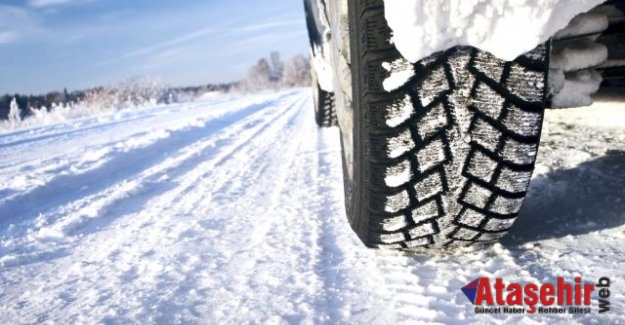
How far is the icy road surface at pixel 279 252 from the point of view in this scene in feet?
3.55

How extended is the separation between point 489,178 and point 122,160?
383 cm

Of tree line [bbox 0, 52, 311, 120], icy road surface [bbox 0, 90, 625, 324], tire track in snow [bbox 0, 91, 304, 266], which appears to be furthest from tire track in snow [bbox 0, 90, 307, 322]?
tree line [bbox 0, 52, 311, 120]

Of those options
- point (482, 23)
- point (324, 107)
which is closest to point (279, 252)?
point (482, 23)

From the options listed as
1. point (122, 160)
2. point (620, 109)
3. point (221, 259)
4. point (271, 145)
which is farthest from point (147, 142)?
point (620, 109)

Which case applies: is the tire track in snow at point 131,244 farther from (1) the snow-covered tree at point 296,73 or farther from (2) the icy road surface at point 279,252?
(1) the snow-covered tree at point 296,73

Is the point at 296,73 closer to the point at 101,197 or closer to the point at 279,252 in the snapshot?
the point at 101,197

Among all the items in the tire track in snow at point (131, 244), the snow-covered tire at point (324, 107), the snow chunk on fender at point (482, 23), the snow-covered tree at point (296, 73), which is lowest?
the tire track in snow at point (131, 244)

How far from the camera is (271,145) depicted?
14.1 feet

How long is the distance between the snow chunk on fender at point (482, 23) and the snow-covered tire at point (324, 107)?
10.5 ft

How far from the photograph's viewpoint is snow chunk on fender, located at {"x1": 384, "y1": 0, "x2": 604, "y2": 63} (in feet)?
2.99

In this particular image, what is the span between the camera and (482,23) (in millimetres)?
933

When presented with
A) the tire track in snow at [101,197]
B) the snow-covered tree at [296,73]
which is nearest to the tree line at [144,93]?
the snow-covered tree at [296,73]

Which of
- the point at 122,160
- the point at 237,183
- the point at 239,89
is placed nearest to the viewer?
the point at 237,183

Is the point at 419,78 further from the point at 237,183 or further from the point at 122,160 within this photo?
the point at 122,160
